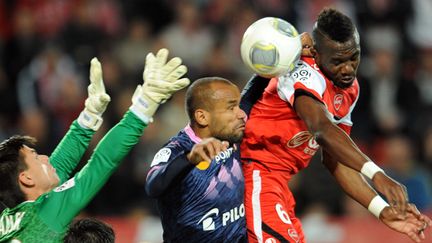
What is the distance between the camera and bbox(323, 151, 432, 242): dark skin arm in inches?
203

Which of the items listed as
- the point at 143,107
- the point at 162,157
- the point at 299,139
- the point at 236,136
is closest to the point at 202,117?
the point at 236,136

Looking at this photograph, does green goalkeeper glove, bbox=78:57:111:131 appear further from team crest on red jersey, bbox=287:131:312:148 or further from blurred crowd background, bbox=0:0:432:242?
blurred crowd background, bbox=0:0:432:242

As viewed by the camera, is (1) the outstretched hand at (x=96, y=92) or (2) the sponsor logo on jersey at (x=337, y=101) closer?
(1) the outstretched hand at (x=96, y=92)

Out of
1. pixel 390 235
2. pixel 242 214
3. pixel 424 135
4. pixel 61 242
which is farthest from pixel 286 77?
pixel 424 135

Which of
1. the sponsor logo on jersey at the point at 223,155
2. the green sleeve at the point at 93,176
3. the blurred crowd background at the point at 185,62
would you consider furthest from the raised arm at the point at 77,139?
the blurred crowd background at the point at 185,62

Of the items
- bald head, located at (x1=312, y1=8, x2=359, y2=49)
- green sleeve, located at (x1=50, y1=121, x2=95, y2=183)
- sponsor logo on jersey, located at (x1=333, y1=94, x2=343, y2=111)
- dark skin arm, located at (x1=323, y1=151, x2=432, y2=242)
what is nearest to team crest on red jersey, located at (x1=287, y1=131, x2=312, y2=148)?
sponsor logo on jersey, located at (x1=333, y1=94, x2=343, y2=111)

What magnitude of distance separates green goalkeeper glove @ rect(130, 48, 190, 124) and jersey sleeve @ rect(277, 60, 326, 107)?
0.74m

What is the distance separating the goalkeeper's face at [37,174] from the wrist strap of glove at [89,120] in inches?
19.7

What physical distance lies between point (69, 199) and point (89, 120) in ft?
2.99

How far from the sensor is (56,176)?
5820 millimetres

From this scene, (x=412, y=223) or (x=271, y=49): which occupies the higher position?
(x=271, y=49)

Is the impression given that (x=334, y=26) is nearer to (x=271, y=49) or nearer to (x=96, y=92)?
(x=271, y=49)

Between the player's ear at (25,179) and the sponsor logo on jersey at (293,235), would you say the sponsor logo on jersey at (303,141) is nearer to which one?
the sponsor logo on jersey at (293,235)

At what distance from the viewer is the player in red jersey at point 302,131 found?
18.6 feet
